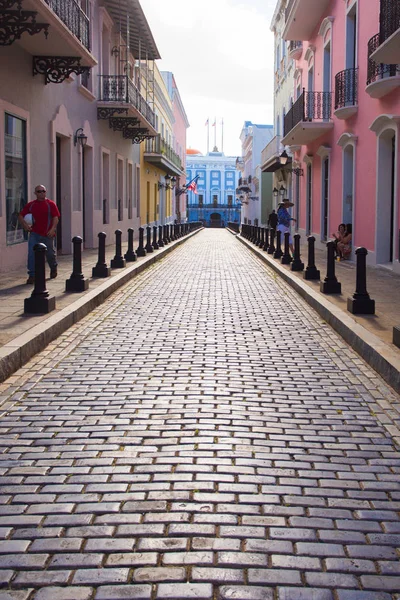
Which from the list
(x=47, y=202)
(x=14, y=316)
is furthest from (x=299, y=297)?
(x=14, y=316)

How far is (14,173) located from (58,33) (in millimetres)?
2621

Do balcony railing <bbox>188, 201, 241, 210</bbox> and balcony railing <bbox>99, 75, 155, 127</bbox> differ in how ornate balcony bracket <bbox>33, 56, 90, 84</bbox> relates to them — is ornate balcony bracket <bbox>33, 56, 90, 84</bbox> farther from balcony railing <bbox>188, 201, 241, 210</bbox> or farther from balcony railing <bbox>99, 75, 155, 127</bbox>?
balcony railing <bbox>188, 201, 241, 210</bbox>

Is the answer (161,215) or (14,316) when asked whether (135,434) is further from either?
(161,215)

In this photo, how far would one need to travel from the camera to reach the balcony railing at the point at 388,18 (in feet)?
40.3

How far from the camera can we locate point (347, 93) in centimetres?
1830

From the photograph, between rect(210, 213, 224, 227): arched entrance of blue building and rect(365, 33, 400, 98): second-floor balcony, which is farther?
rect(210, 213, 224, 227): arched entrance of blue building

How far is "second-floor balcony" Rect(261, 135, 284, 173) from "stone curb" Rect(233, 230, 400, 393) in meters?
23.1

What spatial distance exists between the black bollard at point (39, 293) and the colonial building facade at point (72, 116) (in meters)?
4.59

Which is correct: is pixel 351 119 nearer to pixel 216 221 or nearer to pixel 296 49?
pixel 296 49

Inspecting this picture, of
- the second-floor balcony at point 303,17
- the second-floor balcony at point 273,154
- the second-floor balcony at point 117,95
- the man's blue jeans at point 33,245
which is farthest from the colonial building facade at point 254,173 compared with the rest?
the man's blue jeans at point 33,245

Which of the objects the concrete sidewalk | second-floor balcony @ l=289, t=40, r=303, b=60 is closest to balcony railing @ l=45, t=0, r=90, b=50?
the concrete sidewalk

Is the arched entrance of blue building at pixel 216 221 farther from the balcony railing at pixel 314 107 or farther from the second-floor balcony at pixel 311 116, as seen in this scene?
the balcony railing at pixel 314 107

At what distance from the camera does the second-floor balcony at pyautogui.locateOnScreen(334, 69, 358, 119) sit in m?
17.9

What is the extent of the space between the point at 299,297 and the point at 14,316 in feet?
16.5
